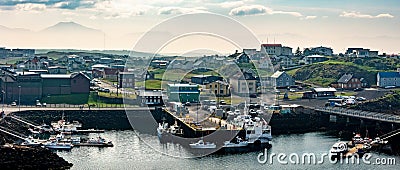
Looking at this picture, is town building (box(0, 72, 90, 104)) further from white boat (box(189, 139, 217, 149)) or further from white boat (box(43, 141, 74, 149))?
white boat (box(189, 139, 217, 149))

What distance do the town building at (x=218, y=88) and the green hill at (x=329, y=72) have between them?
21.2 ft

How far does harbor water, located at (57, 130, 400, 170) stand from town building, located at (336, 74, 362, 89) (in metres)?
12.4

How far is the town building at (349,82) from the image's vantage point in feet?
98.6

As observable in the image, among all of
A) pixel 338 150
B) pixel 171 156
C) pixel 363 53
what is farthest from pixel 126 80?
pixel 363 53

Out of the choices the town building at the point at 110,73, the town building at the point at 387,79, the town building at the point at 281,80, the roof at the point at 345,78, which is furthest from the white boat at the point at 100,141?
the town building at the point at 387,79

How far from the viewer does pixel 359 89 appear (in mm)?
29734

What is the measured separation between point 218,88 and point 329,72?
30.3 ft

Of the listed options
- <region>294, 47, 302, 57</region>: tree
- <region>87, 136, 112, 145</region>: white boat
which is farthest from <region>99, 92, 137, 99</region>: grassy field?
<region>294, 47, 302, 57</region>: tree

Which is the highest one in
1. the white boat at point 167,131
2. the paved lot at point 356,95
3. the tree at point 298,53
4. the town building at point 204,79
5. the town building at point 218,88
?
the tree at point 298,53

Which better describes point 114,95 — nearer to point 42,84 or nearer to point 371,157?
point 42,84

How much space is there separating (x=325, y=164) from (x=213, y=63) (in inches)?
790

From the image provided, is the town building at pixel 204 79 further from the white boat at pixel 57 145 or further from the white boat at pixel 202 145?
the white boat at pixel 57 145

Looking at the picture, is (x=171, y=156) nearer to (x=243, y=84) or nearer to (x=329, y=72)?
(x=243, y=84)

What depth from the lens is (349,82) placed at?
3005cm
